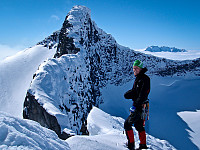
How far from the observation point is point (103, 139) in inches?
168

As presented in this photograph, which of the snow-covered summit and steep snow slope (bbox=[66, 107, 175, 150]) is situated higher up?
the snow-covered summit

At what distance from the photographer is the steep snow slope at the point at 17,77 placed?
739 inches

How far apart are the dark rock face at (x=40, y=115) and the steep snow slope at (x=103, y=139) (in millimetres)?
2513

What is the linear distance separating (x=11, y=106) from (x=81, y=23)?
1980 centimetres

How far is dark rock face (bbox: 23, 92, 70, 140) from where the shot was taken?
902cm

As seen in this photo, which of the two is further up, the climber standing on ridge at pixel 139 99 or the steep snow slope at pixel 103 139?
the climber standing on ridge at pixel 139 99

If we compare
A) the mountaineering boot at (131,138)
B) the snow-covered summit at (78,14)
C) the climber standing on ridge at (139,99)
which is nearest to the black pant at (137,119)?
the climber standing on ridge at (139,99)

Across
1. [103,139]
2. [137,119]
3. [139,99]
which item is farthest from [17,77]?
[139,99]

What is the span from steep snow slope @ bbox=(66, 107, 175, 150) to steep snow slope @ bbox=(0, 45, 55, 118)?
526 inches

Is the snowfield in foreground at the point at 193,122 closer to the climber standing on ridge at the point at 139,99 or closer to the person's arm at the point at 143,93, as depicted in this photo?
the climber standing on ridge at the point at 139,99

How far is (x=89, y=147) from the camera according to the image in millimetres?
3164

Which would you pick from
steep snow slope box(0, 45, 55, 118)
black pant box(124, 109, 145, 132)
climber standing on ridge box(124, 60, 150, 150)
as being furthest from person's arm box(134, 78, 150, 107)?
steep snow slope box(0, 45, 55, 118)

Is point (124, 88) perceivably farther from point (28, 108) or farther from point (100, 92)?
→ point (28, 108)

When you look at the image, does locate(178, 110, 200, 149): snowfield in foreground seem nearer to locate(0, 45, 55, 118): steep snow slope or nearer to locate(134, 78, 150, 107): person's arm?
locate(134, 78, 150, 107): person's arm
